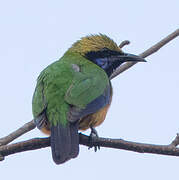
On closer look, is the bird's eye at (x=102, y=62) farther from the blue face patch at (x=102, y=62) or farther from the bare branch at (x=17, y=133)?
the bare branch at (x=17, y=133)

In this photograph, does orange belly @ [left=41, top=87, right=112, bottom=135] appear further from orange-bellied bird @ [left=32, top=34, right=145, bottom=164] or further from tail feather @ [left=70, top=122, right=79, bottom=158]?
tail feather @ [left=70, top=122, right=79, bottom=158]

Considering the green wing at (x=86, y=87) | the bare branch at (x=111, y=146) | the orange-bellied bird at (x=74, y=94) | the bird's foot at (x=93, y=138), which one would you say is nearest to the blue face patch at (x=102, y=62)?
the orange-bellied bird at (x=74, y=94)

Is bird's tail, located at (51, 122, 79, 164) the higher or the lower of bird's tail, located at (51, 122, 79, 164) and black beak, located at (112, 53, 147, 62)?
the lower

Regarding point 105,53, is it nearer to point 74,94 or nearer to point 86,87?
point 86,87

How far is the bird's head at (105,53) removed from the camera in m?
7.09

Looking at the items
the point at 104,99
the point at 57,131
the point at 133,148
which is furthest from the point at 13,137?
the point at 133,148

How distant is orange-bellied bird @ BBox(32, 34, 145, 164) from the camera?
504 cm

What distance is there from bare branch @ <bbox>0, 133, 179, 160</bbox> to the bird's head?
2.27 m

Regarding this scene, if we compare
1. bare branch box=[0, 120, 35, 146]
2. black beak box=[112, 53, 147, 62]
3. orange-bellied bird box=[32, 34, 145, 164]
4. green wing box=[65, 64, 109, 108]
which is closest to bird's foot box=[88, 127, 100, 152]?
orange-bellied bird box=[32, 34, 145, 164]

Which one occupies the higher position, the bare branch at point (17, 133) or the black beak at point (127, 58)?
the black beak at point (127, 58)

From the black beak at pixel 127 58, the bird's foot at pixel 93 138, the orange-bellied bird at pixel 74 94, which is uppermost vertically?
the black beak at pixel 127 58

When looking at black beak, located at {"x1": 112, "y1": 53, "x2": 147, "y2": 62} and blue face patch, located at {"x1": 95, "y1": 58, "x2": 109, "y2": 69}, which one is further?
blue face patch, located at {"x1": 95, "y1": 58, "x2": 109, "y2": 69}

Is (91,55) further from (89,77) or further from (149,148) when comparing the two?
(149,148)

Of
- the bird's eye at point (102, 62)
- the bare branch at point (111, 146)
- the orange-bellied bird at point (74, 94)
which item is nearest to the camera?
the bare branch at point (111, 146)
